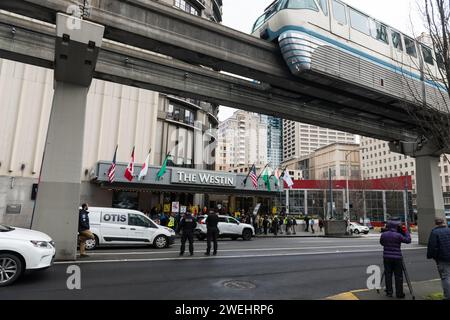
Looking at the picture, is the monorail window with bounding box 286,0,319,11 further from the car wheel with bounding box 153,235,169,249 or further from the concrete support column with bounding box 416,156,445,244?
the concrete support column with bounding box 416,156,445,244

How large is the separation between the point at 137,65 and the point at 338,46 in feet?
26.8

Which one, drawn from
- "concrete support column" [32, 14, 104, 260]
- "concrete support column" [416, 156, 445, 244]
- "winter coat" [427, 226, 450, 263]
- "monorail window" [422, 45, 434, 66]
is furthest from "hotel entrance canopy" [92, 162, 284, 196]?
"winter coat" [427, 226, 450, 263]

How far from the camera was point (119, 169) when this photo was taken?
23.9 meters

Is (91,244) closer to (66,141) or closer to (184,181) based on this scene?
(66,141)

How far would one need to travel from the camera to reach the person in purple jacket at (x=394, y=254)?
6551 mm

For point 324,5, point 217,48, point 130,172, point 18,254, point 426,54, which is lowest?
point 18,254

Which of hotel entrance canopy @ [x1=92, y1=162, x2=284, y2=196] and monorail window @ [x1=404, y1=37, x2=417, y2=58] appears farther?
hotel entrance canopy @ [x1=92, y1=162, x2=284, y2=196]

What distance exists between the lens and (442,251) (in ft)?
19.4

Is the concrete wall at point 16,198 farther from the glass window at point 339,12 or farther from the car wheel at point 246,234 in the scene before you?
the glass window at point 339,12

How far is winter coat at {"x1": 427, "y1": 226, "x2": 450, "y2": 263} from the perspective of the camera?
5883 millimetres

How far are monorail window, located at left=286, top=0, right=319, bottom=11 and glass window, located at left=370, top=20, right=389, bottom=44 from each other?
4.27 metres

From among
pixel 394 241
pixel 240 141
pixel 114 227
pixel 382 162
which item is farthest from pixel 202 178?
pixel 240 141

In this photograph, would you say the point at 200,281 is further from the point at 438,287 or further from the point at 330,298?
the point at 438,287

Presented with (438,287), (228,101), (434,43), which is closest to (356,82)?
(228,101)
